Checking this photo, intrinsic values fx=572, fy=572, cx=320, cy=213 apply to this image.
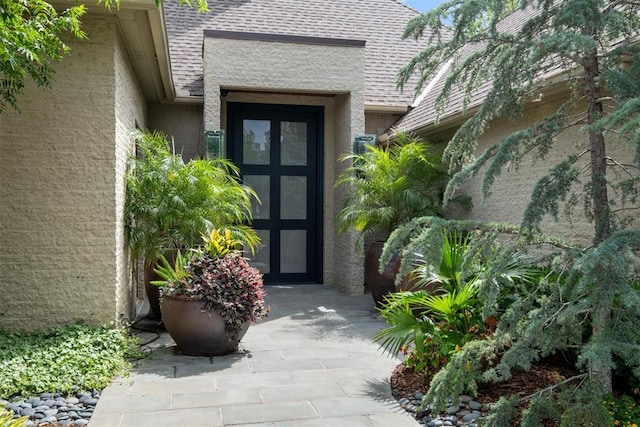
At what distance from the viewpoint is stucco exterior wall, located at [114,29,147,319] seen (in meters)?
6.09

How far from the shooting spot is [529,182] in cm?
738

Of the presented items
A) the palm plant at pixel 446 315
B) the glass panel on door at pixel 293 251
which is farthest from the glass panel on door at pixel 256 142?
the palm plant at pixel 446 315

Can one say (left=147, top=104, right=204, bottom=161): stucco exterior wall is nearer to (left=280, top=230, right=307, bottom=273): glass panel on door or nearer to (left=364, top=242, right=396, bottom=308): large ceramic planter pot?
(left=280, top=230, right=307, bottom=273): glass panel on door

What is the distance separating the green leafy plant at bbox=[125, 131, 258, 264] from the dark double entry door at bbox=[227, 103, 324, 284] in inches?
148

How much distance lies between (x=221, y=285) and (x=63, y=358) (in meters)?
1.59

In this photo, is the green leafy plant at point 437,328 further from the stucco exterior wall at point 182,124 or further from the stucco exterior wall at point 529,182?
the stucco exterior wall at point 182,124

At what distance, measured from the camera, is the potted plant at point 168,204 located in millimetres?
6828

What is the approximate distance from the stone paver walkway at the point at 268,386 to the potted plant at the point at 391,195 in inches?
62.5

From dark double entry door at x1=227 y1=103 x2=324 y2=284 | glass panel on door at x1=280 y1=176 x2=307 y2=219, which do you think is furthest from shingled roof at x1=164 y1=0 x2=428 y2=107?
glass panel on door at x1=280 y1=176 x2=307 y2=219

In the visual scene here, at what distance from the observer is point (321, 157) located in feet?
36.6

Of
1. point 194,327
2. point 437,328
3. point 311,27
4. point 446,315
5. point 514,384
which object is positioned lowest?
point 514,384

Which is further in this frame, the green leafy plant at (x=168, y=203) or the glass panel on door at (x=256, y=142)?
the glass panel on door at (x=256, y=142)

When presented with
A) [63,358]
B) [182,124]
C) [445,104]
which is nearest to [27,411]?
[63,358]

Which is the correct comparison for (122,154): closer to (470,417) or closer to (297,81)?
(297,81)
